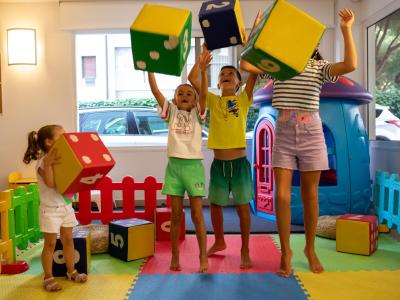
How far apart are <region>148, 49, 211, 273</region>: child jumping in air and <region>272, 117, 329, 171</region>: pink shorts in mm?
498

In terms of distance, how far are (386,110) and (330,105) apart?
98cm

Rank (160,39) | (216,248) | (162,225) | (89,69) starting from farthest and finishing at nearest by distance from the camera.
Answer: (89,69) < (162,225) < (216,248) < (160,39)

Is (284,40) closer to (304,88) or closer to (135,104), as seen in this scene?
(304,88)

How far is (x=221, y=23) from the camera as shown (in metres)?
2.58

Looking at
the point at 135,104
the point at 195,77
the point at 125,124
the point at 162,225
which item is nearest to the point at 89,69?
the point at 135,104

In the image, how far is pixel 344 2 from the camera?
196 inches

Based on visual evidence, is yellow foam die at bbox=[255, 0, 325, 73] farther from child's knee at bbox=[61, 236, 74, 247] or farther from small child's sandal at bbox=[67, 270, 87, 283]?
small child's sandal at bbox=[67, 270, 87, 283]

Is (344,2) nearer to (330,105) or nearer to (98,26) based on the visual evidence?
(330,105)

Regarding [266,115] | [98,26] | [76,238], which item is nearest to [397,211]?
[266,115]

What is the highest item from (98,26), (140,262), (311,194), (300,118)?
(98,26)

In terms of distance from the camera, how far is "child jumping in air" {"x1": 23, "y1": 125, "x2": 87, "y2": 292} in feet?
8.05

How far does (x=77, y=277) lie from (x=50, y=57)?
11.0ft

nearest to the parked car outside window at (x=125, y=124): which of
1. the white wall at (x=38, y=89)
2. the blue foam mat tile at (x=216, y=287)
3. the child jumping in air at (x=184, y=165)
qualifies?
the white wall at (x=38, y=89)

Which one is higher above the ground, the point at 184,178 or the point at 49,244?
the point at 184,178
